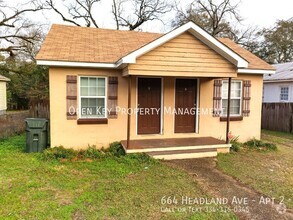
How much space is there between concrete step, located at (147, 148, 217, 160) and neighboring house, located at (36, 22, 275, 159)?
0.03m

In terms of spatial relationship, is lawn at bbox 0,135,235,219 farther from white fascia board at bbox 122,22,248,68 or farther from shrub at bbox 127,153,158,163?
white fascia board at bbox 122,22,248,68

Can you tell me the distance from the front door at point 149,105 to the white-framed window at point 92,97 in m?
1.28

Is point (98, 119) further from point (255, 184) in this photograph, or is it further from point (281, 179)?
point (281, 179)

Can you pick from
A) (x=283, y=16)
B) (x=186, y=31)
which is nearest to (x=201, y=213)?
(x=186, y=31)

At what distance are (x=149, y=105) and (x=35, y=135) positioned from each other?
12.5 ft

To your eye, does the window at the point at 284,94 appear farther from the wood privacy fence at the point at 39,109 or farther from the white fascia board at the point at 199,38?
the wood privacy fence at the point at 39,109

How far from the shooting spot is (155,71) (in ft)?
22.1

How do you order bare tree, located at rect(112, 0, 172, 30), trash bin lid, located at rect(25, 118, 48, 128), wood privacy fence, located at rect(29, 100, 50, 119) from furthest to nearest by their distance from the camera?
bare tree, located at rect(112, 0, 172, 30) < wood privacy fence, located at rect(29, 100, 50, 119) < trash bin lid, located at rect(25, 118, 48, 128)

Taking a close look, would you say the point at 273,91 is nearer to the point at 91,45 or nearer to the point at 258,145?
the point at 258,145

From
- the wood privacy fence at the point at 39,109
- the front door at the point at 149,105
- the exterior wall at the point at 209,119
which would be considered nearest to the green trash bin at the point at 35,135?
the exterior wall at the point at 209,119

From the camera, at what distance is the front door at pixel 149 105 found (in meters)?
8.18

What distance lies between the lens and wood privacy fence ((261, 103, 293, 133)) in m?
12.9

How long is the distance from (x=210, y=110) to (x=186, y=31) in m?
3.16

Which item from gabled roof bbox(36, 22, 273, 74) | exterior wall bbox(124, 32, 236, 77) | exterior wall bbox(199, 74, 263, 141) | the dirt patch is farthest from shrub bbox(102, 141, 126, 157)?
exterior wall bbox(199, 74, 263, 141)
